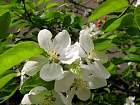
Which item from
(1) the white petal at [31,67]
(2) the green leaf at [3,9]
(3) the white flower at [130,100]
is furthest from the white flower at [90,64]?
(3) the white flower at [130,100]

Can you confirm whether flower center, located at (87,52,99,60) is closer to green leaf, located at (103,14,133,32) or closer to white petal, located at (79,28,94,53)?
white petal, located at (79,28,94,53)

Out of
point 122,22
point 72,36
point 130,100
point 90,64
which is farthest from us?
point 130,100

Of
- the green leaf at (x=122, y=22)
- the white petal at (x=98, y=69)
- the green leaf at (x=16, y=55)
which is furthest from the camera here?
the green leaf at (x=122, y=22)

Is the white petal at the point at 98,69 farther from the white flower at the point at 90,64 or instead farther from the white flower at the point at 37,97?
the white flower at the point at 37,97

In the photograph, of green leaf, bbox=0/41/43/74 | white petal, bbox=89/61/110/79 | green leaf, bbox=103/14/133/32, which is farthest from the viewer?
green leaf, bbox=103/14/133/32

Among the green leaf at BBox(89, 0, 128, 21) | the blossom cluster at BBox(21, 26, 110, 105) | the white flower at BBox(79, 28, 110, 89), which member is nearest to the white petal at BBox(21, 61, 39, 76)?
the blossom cluster at BBox(21, 26, 110, 105)

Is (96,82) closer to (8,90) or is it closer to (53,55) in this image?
(53,55)

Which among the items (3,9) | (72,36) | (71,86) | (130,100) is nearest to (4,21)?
(3,9)
